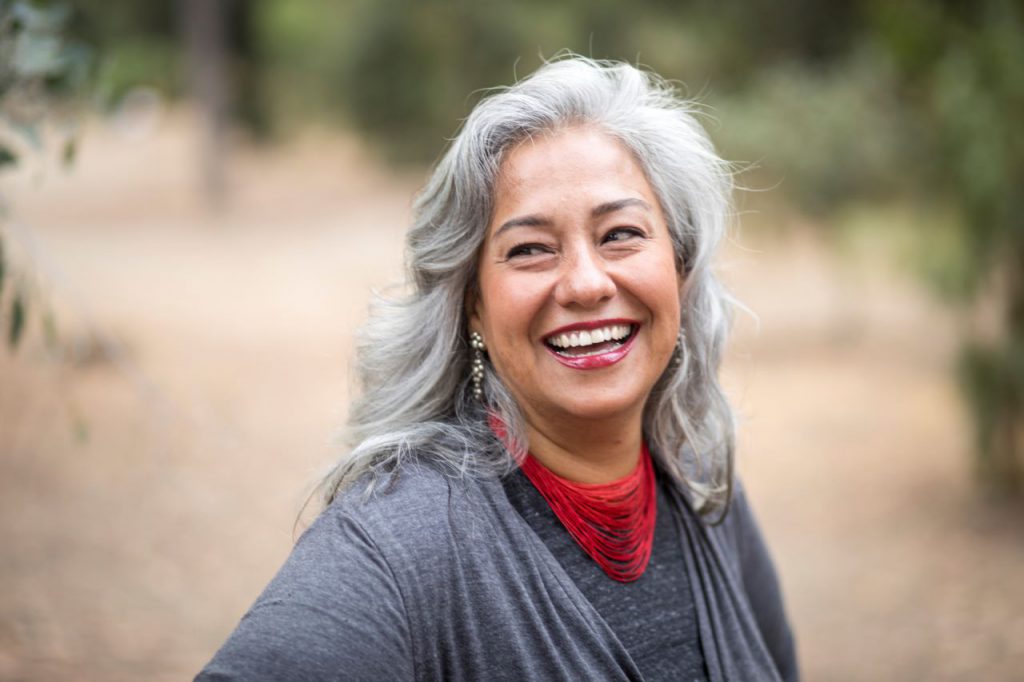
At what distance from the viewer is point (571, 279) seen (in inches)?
73.0

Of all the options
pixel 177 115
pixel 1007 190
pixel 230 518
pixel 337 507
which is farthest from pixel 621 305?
pixel 177 115

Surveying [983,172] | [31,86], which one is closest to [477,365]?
[31,86]

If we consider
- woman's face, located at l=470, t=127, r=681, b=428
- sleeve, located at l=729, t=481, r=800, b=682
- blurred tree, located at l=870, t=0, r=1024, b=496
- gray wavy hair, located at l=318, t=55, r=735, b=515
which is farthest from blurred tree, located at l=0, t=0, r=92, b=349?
blurred tree, located at l=870, t=0, r=1024, b=496

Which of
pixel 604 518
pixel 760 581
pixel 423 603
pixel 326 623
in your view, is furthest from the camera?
pixel 760 581

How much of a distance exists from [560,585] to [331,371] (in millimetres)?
10043

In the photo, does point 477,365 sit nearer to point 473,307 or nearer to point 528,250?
point 473,307

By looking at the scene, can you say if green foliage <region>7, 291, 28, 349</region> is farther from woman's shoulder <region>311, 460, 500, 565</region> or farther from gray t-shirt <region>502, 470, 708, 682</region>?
gray t-shirt <region>502, 470, 708, 682</region>

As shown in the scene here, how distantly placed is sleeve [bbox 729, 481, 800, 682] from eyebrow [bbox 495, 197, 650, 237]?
2.49 ft

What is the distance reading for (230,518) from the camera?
7.41m

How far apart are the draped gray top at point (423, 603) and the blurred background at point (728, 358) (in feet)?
2.04

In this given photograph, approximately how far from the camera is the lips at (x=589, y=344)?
6.17ft

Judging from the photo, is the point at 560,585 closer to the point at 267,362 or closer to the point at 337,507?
the point at 337,507

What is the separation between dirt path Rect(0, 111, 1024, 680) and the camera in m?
5.40

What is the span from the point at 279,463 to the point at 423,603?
7.31m
